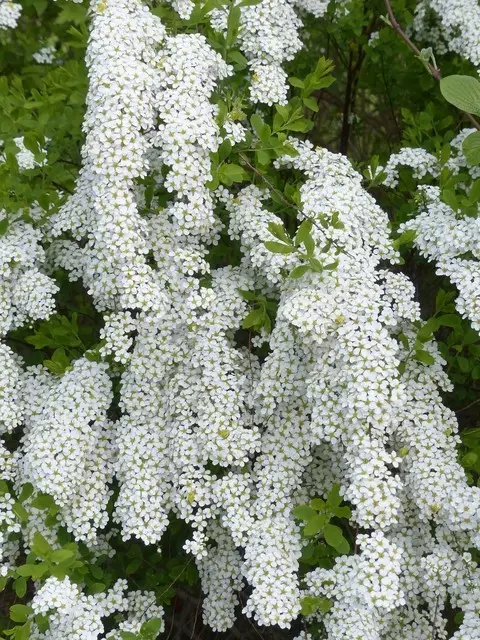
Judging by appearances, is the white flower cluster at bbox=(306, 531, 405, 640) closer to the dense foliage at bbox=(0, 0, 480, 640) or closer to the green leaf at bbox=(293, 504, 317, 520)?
the dense foliage at bbox=(0, 0, 480, 640)

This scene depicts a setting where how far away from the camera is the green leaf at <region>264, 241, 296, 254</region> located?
9.41ft

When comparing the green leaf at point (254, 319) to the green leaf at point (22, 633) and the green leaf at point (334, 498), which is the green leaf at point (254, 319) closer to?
the green leaf at point (334, 498)

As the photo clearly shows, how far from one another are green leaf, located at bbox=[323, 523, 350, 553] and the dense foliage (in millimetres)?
13

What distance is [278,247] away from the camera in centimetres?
288

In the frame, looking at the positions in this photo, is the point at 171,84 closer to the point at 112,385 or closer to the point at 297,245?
the point at 297,245

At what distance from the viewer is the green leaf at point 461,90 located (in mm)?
2578

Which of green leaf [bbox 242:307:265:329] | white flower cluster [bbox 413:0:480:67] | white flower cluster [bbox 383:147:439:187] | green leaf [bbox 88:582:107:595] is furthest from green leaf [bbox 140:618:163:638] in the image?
white flower cluster [bbox 413:0:480:67]

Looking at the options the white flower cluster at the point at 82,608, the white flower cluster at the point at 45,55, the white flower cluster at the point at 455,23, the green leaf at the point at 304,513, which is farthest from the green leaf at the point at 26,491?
the white flower cluster at the point at 45,55

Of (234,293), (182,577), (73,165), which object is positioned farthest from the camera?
(73,165)

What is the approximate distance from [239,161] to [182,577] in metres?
1.79

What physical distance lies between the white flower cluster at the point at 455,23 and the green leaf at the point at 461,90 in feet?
3.56

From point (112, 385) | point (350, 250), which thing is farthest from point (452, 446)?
point (112, 385)

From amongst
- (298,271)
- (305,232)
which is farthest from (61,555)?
(305,232)

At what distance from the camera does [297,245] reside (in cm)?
294
